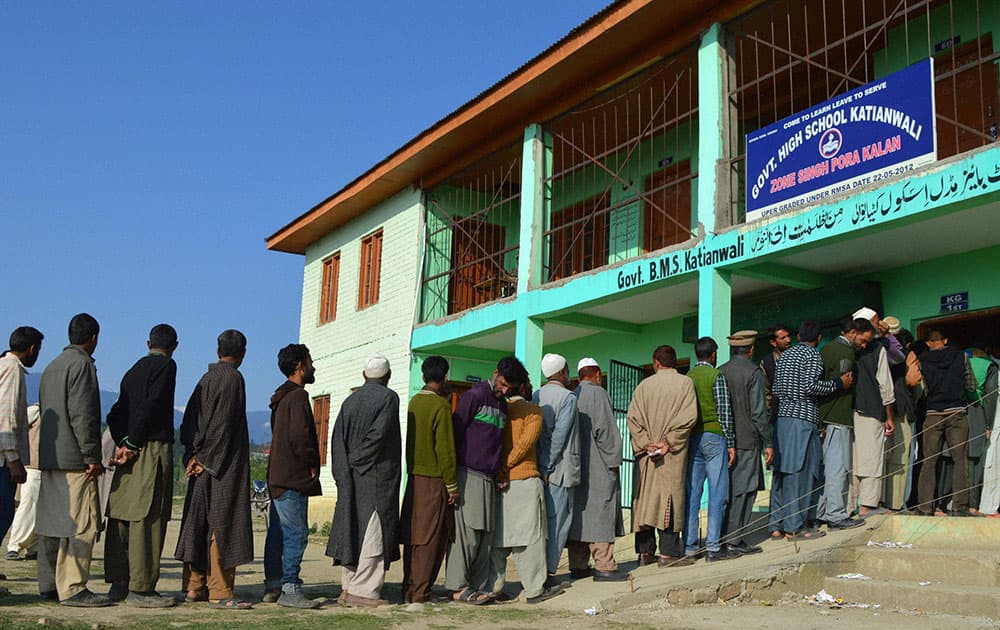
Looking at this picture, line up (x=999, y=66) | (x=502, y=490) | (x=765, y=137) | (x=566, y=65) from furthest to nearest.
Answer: (x=566, y=65) < (x=765, y=137) < (x=999, y=66) < (x=502, y=490)

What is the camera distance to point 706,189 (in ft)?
33.7

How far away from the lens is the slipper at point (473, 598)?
624 centimetres

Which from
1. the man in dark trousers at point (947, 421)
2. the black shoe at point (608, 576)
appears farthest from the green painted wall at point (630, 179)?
the black shoe at point (608, 576)

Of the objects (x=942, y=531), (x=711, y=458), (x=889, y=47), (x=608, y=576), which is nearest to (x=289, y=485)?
(x=608, y=576)

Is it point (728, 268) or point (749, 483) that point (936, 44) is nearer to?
point (728, 268)

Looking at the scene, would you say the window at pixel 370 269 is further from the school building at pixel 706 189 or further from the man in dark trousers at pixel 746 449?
the man in dark trousers at pixel 746 449

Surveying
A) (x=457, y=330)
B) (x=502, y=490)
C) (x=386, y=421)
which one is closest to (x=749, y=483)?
(x=502, y=490)

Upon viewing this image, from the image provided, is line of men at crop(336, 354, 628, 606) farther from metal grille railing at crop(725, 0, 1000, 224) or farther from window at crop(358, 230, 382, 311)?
window at crop(358, 230, 382, 311)

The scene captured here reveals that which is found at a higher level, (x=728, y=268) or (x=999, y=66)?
(x=999, y=66)

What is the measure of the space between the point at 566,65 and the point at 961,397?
→ 625cm

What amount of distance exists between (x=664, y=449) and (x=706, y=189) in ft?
13.6

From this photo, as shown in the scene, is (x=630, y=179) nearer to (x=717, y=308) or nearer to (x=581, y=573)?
(x=717, y=308)

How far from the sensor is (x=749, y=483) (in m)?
6.96

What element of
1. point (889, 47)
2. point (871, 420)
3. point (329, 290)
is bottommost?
point (871, 420)
